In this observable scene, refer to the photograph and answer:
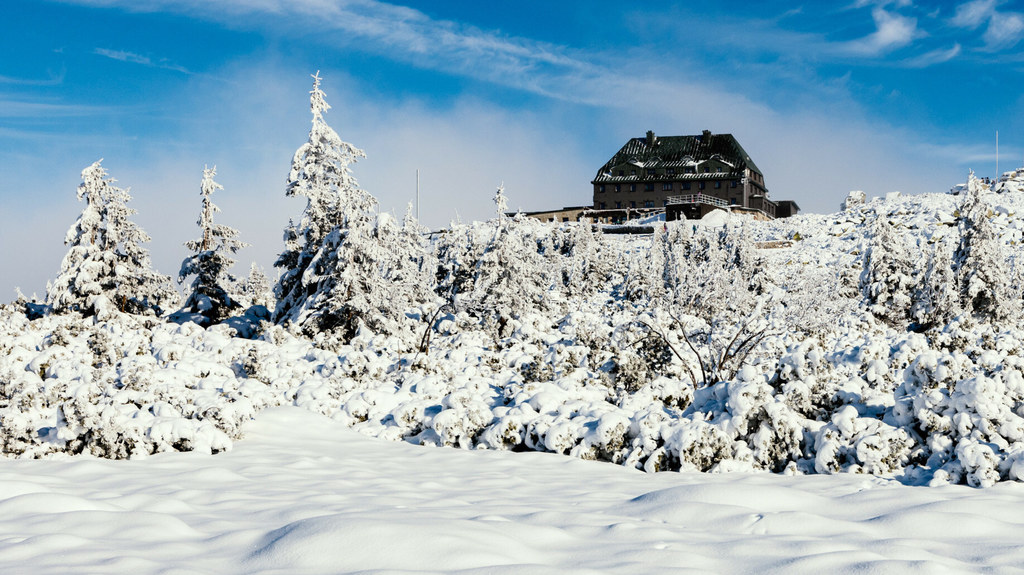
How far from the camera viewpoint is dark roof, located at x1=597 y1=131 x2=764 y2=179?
289 feet

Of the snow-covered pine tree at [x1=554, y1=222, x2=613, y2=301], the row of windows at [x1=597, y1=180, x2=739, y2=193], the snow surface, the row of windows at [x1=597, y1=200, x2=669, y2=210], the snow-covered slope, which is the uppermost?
the row of windows at [x1=597, y1=180, x2=739, y2=193]

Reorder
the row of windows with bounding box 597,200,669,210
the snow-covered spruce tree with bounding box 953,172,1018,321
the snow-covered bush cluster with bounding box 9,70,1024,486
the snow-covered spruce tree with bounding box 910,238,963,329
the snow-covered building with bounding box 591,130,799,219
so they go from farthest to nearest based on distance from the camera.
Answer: the row of windows with bounding box 597,200,669,210, the snow-covered building with bounding box 591,130,799,219, the snow-covered spruce tree with bounding box 910,238,963,329, the snow-covered spruce tree with bounding box 953,172,1018,321, the snow-covered bush cluster with bounding box 9,70,1024,486

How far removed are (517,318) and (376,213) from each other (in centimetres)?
747

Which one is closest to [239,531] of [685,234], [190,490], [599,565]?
[190,490]

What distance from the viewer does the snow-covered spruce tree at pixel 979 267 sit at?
3366 cm

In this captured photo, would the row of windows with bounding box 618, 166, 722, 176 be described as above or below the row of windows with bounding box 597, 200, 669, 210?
above

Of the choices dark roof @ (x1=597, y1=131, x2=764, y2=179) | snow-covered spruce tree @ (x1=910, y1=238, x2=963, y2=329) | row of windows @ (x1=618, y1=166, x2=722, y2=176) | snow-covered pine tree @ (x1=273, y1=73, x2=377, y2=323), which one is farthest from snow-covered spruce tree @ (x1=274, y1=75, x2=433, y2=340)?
dark roof @ (x1=597, y1=131, x2=764, y2=179)

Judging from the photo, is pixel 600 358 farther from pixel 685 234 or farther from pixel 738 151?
pixel 738 151

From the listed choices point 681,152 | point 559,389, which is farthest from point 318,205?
point 681,152

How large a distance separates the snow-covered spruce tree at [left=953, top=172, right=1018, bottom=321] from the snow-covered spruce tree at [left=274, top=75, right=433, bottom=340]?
28504mm

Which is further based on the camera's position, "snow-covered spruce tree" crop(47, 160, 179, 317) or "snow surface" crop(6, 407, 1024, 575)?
"snow-covered spruce tree" crop(47, 160, 179, 317)

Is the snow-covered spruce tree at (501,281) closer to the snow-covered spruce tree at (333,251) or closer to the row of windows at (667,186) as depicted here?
the snow-covered spruce tree at (333,251)

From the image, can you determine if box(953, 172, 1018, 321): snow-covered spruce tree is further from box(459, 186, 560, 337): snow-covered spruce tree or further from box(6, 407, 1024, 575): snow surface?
box(6, 407, 1024, 575): snow surface

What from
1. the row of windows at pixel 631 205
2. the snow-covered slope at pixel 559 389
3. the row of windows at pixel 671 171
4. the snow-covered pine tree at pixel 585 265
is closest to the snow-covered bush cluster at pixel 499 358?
the snow-covered slope at pixel 559 389
